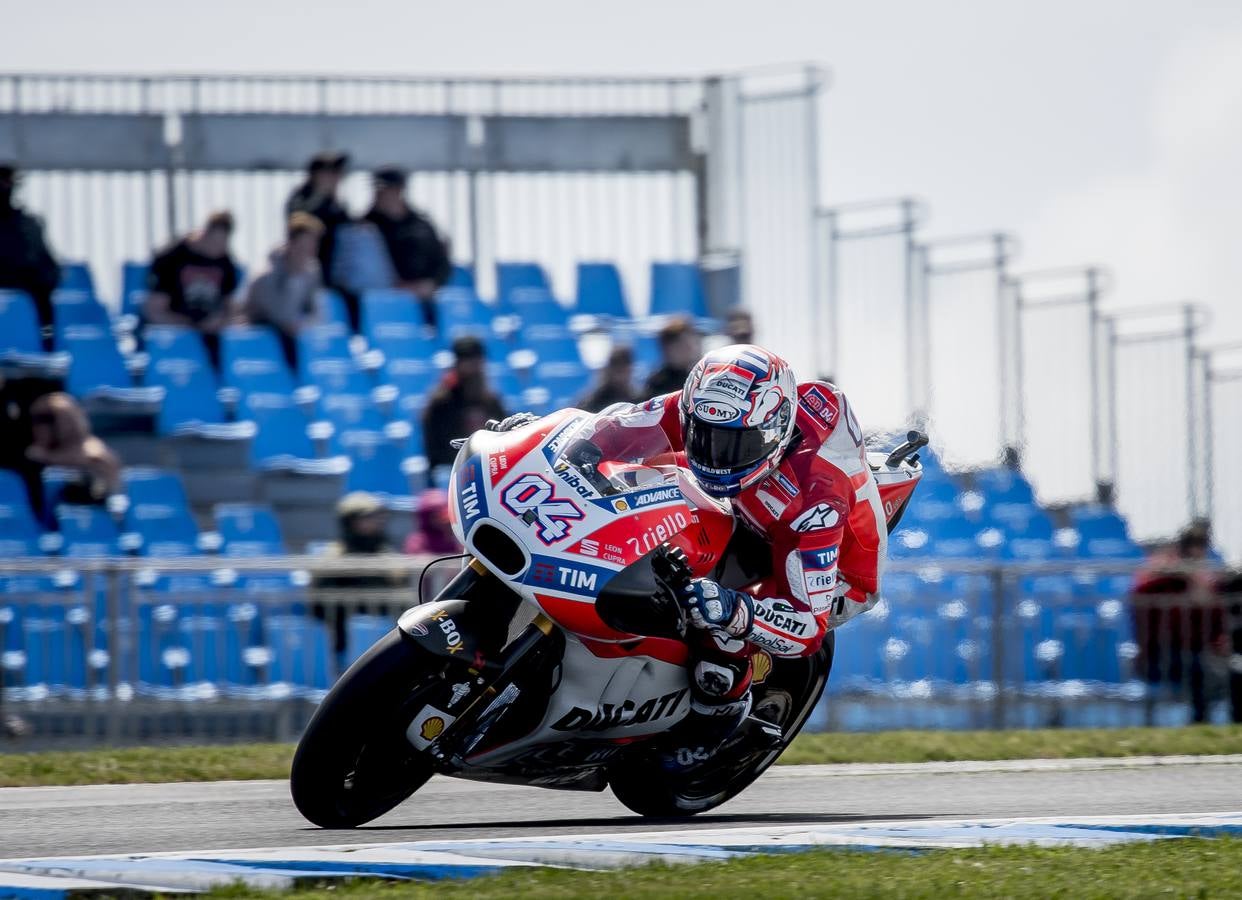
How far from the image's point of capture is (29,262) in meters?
12.9

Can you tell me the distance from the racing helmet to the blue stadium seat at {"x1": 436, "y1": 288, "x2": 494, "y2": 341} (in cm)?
799

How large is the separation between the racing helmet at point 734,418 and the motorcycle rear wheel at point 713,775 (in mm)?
903

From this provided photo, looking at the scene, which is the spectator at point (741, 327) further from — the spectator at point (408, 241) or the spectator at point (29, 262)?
the spectator at point (29, 262)

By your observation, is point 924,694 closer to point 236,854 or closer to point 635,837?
point 635,837

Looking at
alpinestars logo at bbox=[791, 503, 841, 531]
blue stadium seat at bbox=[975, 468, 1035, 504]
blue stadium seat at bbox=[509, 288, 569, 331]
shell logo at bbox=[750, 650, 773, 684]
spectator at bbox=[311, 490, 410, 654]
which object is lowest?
spectator at bbox=[311, 490, 410, 654]

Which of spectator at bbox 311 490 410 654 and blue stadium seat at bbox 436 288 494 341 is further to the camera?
blue stadium seat at bbox 436 288 494 341

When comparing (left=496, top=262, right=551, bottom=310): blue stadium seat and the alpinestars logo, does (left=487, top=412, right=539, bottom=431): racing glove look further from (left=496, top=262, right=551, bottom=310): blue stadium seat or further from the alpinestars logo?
(left=496, top=262, right=551, bottom=310): blue stadium seat

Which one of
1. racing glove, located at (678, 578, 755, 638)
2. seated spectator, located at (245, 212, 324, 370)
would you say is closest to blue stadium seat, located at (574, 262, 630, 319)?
seated spectator, located at (245, 212, 324, 370)

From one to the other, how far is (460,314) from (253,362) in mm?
1790

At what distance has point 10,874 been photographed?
4793 millimetres

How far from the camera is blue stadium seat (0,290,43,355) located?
12531 millimetres

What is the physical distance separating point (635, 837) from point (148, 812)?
6.33 ft

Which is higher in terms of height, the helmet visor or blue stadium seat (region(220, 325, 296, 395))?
blue stadium seat (region(220, 325, 296, 395))

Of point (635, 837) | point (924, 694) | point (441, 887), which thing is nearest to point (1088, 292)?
point (924, 694)
